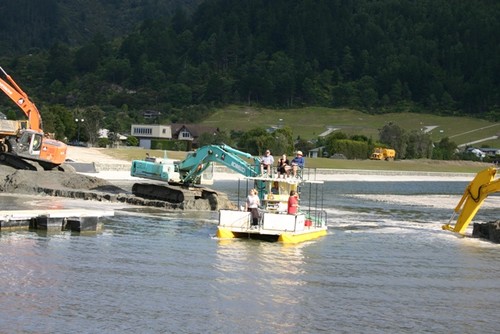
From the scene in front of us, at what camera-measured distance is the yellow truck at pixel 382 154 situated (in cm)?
16838

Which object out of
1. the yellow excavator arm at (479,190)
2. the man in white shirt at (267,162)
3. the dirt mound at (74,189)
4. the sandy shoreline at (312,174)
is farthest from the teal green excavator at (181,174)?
the sandy shoreline at (312,174)

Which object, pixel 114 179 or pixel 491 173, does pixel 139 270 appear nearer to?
pixel 491 173

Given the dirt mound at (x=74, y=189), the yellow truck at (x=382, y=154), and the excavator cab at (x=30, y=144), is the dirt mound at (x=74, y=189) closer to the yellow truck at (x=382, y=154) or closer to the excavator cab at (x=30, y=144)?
the excavator cab at (x=30, y=144)

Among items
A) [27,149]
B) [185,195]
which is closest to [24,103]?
[27,149]

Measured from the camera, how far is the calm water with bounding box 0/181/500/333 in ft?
83.4

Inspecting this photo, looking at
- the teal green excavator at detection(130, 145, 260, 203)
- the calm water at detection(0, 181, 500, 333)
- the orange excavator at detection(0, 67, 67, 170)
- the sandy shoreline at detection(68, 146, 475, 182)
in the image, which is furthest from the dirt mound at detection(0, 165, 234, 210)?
the sandy shoreline at detection(68, 146, 475, 182)

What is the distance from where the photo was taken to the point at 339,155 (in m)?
167

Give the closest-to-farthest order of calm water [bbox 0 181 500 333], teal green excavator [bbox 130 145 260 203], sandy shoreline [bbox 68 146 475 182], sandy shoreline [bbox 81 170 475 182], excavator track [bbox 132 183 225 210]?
calm water [bbox 0 181 500 333]
teal green excavator [bbox 130 145 260 203]
excavator track [bbox 132 183 225 210]
sandy shoreline [bbox 68 146 475 182]
sandy shoreline [bbox 81 170 475 182]

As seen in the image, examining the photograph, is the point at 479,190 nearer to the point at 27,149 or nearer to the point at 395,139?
the point at 27,149

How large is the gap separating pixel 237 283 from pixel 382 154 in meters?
141

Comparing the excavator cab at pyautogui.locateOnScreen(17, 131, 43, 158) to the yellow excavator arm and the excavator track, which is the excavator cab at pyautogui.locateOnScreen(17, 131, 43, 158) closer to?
the excavator track

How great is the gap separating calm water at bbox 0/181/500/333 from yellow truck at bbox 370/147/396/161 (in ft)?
398

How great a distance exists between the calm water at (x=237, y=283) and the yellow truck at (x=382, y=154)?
121298mm

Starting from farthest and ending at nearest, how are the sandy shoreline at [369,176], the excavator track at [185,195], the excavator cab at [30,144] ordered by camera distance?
the sandy shoreline at [369,176] < the excavator cab at [30,144] < the excavator track at [185,195]
